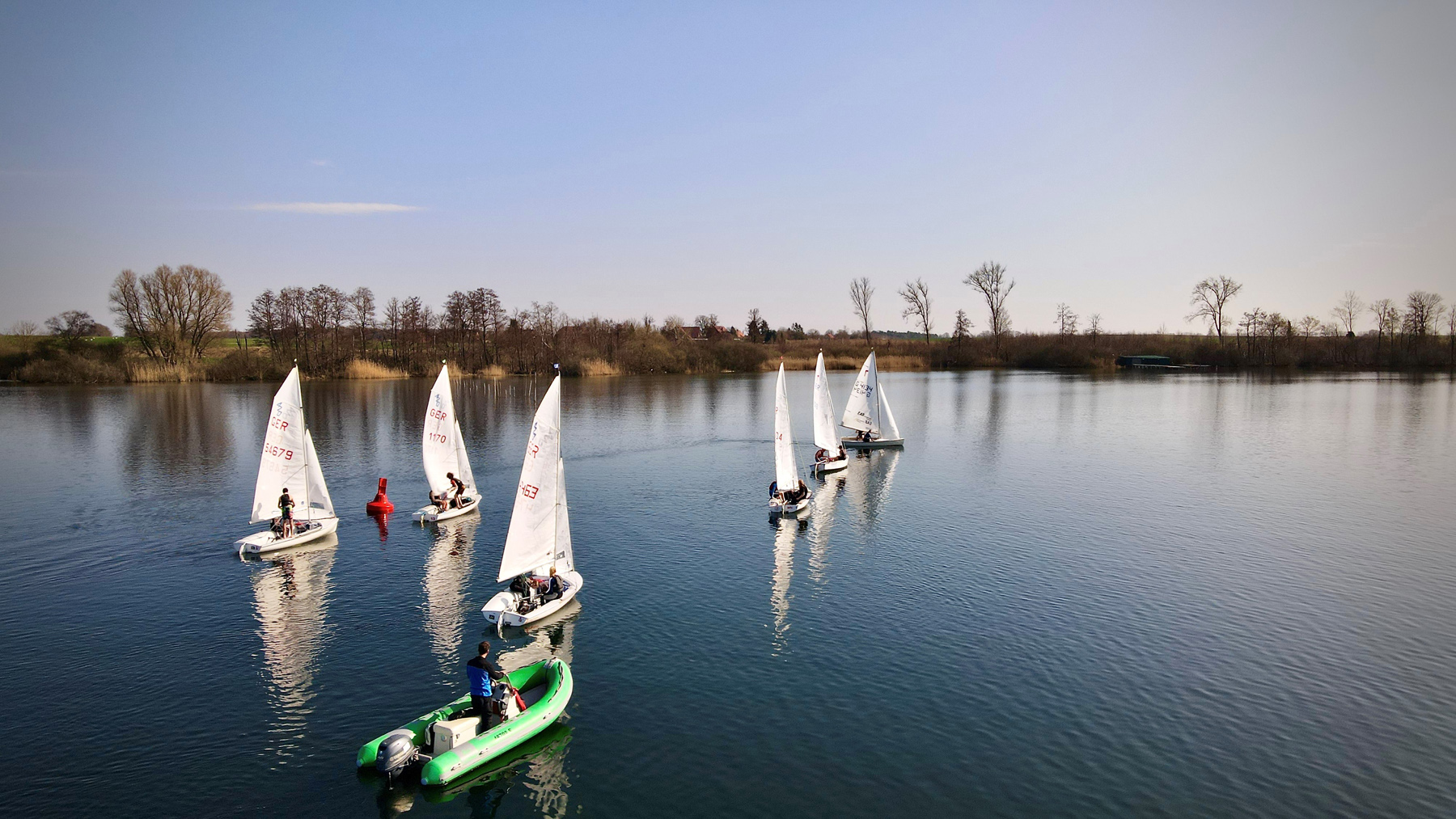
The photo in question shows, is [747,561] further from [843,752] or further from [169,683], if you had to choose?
[169,683]

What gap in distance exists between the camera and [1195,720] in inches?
699

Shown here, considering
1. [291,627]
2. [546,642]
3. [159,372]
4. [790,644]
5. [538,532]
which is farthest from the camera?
[159,372]

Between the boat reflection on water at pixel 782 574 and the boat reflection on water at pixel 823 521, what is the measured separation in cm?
73

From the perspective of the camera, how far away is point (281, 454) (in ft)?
105

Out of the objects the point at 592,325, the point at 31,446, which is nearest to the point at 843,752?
the point at 31,446

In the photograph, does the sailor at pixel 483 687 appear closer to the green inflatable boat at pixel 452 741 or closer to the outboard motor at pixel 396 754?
the green inflatable boat at pixel 452 741

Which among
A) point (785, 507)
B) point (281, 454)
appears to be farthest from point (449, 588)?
point (785, 507)

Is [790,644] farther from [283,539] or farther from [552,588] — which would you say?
[283,539]

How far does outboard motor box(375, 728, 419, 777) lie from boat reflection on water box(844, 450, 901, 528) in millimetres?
24251

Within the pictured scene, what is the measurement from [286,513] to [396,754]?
67.8 ft

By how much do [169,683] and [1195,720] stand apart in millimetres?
24756

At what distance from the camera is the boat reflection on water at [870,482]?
39.2 m

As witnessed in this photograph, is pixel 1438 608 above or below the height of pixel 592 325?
below

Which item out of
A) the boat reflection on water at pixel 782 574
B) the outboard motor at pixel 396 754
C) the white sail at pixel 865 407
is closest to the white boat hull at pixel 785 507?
the boat reflection on water at pixel 782 574
